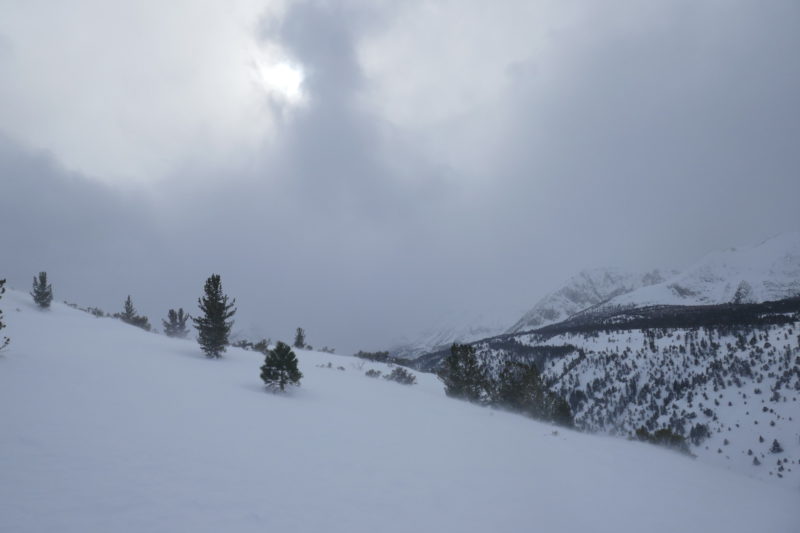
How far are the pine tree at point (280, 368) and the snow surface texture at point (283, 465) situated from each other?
1246 millimetres

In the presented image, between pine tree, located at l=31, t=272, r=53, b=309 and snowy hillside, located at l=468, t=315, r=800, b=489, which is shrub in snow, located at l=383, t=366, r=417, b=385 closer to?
pine tree, located at l=31, t=272, r=53, b=309

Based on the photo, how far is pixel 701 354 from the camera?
535 ft

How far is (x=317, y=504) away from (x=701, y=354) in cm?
20662

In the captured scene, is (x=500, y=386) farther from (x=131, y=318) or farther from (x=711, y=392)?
(x=711, y=392)

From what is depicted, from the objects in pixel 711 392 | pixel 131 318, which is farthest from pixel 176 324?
pixel 711 392

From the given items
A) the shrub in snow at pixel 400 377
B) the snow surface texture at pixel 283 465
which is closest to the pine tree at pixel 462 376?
the shrub in snow at pixel 400 377

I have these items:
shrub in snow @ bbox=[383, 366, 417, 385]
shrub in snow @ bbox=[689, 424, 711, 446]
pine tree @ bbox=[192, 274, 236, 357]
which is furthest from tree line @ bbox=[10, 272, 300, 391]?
shrub in snow @ bbox=[689, 424, 711, 446]

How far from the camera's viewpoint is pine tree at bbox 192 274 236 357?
2595cm

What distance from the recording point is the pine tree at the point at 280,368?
2056 centimetres

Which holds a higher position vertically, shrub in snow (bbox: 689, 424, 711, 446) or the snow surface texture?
the snow surface texture

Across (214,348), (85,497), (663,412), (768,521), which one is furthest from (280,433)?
(663,412)

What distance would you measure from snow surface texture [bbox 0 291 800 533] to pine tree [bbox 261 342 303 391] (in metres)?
1.25

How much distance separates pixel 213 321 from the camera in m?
26.1

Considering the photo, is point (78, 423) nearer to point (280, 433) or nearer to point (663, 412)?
point (280, 433)
